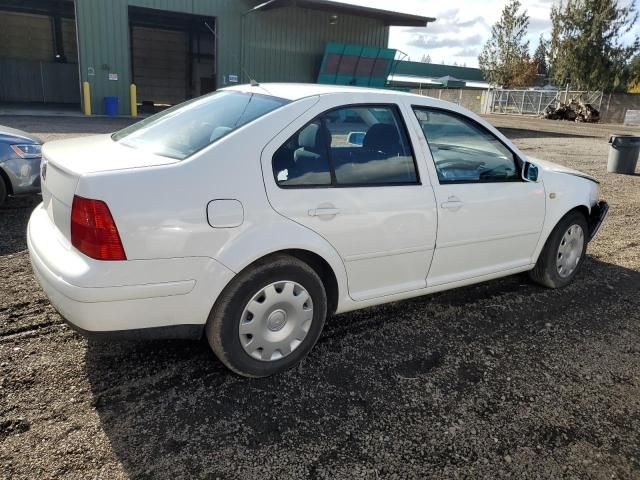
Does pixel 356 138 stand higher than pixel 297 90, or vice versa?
pixel 297 90

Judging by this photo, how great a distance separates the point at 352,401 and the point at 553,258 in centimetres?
255

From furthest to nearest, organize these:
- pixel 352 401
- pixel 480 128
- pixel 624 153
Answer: pixel 624 153 → pixel 480 128 → pixel 352 401

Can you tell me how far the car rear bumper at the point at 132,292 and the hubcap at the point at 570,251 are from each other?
10.4 ft

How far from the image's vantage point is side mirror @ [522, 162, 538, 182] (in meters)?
3.91

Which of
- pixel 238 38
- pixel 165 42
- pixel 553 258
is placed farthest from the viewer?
pixel 165 42

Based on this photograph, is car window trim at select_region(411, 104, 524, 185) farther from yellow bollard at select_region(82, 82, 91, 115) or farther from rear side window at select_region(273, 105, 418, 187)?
yellow bollard at select_region(82, 82, 91, 115)

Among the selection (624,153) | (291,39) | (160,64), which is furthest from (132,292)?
(160,64)

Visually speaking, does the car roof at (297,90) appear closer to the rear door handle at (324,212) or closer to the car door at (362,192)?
the car door at (362,192)

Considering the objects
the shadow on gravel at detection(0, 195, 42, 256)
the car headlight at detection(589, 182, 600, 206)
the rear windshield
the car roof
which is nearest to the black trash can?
the car headlight at detection(589, 182, 600, 206)

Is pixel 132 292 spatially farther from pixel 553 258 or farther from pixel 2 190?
pixel 2 190

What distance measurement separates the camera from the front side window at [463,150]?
3.50m

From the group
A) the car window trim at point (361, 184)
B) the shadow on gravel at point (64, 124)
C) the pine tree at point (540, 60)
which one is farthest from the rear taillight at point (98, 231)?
the pine tree at point (540, 60)

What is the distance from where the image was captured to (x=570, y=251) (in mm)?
4547

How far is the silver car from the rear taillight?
13.1 feet
